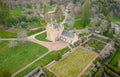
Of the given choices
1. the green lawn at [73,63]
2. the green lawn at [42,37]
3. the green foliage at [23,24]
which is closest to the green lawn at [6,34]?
the green foliage at [23,24]

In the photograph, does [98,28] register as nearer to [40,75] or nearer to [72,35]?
[72,35]

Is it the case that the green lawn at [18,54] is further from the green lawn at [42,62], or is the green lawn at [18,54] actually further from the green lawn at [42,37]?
the green lawn at [42,37]

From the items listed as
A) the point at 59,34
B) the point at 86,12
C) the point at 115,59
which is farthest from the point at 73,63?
the point at 86,12

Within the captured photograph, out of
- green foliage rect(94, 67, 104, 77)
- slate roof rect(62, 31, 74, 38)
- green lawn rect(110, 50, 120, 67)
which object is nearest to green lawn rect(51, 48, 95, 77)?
green foliage rect(94, 67, 104, 77)

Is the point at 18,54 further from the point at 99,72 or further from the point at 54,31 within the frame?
the point at 99,72

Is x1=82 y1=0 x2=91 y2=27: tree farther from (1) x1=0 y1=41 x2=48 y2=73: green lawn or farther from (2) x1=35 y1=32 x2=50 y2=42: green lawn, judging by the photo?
(1) x1=0 y1=41 x2=48 y2=73: green lawn
